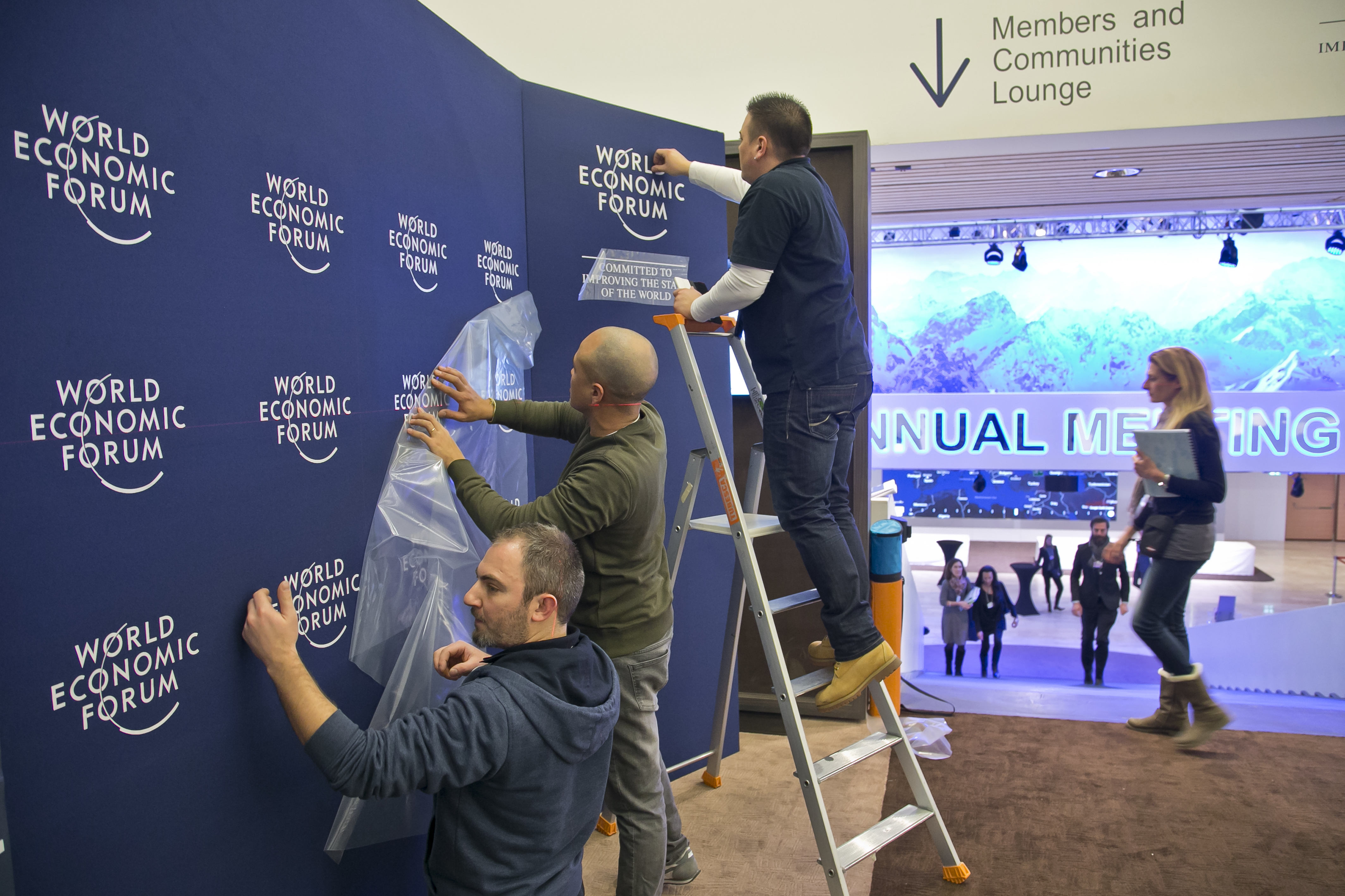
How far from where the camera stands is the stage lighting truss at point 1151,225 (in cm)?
909

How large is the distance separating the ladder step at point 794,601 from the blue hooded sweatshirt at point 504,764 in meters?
0.94

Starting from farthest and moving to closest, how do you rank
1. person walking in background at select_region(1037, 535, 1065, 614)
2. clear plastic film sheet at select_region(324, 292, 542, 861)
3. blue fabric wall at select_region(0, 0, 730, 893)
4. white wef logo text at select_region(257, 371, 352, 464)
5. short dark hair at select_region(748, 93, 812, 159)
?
person walking in background at select_region(1037, 535, 1065, 614) < short dark hair at select_region(748, 93, 812, 159) < clear plastic film sheet at select_region(324, 292, 542, 861) < white wef logo text at select_region(257, 371, 352, 464) < blue fabric wall at select_region(0, 0, 730, 893)

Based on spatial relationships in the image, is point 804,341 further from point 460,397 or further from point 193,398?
point 193,398

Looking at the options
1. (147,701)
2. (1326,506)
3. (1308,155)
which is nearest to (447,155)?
(147,701)

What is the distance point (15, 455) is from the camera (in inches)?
40.4

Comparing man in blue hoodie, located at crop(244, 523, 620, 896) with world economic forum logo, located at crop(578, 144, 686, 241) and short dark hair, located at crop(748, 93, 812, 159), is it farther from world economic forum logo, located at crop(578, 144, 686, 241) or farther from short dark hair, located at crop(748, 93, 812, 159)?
world economic forum logo, located at crop(578, 144, 686, 241)

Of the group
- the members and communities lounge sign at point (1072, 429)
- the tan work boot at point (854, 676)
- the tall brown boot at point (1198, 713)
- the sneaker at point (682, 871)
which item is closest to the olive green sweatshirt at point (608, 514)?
the tan work boot at point (854, 676)

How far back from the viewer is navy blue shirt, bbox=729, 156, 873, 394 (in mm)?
1996

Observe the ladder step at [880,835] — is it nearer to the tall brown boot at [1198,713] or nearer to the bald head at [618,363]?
the bald head at [618,363]

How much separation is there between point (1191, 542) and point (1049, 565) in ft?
23.1

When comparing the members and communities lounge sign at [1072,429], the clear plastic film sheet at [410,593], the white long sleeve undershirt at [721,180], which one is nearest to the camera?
the clear plastic film sheet at [410,593]

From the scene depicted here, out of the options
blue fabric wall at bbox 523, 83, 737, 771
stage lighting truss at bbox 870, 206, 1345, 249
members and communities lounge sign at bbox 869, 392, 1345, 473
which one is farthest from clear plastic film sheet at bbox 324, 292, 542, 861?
stage lighting truss at bbox 870, 206, 1345, 249

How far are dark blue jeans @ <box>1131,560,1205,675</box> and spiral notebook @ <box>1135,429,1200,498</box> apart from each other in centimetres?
30

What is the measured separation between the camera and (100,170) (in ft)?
3.71
